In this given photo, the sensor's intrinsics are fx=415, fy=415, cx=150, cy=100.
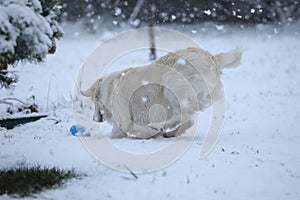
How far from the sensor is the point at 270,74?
13180 millimetres

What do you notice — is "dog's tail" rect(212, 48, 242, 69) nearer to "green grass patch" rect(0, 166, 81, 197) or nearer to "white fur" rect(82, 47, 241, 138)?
"white fur" rect(82, 47, 241, 138)

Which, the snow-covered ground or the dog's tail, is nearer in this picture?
the snow-covered ground

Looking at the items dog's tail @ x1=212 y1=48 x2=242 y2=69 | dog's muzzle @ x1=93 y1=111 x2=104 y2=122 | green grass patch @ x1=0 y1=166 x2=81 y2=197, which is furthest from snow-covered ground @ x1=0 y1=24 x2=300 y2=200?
dog's muzzle @ x1=93 y1=111 x2=104 y2=122

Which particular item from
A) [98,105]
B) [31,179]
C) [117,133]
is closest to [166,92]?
[117,133]

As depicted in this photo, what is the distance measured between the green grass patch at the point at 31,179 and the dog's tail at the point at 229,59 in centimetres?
290

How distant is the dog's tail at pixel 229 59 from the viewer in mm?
6285

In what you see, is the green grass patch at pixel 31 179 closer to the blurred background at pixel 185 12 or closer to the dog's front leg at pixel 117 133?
the dog's front leg at pixel 117 133

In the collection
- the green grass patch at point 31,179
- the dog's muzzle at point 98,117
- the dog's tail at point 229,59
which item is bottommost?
the green grass patch at point 31,179

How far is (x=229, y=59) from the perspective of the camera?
632cm

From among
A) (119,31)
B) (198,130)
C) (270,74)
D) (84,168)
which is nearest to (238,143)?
(198,130)

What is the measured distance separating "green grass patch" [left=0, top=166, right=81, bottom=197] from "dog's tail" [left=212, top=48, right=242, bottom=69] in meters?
2.90

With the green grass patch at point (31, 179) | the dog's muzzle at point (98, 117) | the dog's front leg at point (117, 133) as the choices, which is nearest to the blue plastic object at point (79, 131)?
the dog's muzzle at point (98, 117)

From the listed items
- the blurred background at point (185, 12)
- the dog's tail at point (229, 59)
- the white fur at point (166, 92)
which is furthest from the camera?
the blurred background at point (185, 12)

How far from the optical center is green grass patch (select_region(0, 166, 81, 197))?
13.2 ft
